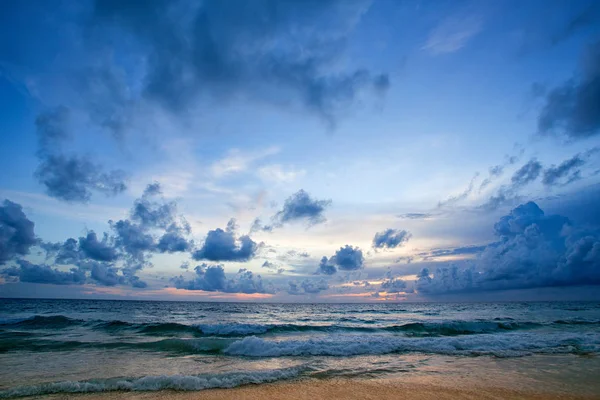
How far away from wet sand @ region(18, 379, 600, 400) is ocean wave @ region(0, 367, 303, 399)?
0.43 m

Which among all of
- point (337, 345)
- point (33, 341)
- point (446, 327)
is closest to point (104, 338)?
point (33, 341)

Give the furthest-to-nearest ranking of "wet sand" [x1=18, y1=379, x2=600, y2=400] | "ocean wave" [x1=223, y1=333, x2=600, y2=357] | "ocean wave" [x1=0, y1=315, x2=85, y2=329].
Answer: "ocean wave" [x1=0, y1=315, x2=85, y2=329]
"ocean wave" [x1=223, y1=333, x2=600, y2=357]
"wet sand" [x1=18, y1=379, x2=600, y2=400]

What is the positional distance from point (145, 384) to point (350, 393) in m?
6.48

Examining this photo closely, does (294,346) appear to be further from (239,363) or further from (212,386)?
(212,386)

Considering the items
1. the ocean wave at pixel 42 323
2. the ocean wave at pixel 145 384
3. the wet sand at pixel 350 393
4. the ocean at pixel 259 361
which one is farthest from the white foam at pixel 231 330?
the wet sand at pixel 350 393

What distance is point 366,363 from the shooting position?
14.2 m

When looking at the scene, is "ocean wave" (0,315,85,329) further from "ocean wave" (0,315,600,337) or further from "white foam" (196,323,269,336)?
"white foam" (196,323,269,336)

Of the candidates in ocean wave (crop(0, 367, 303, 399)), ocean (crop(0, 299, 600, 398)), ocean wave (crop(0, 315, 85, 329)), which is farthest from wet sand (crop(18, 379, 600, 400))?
ocean wave (crop(0, 315, 85, 329))

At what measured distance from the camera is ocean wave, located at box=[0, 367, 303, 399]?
9695mm

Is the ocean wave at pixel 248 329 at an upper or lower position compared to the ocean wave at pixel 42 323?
lower

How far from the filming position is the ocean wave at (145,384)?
9.70 meters

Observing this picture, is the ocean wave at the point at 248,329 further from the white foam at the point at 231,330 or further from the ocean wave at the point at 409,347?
the ocean wave at the point at 409,347

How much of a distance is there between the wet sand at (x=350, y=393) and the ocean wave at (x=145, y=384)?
43 centimetres

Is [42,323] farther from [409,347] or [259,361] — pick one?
[409,347]
